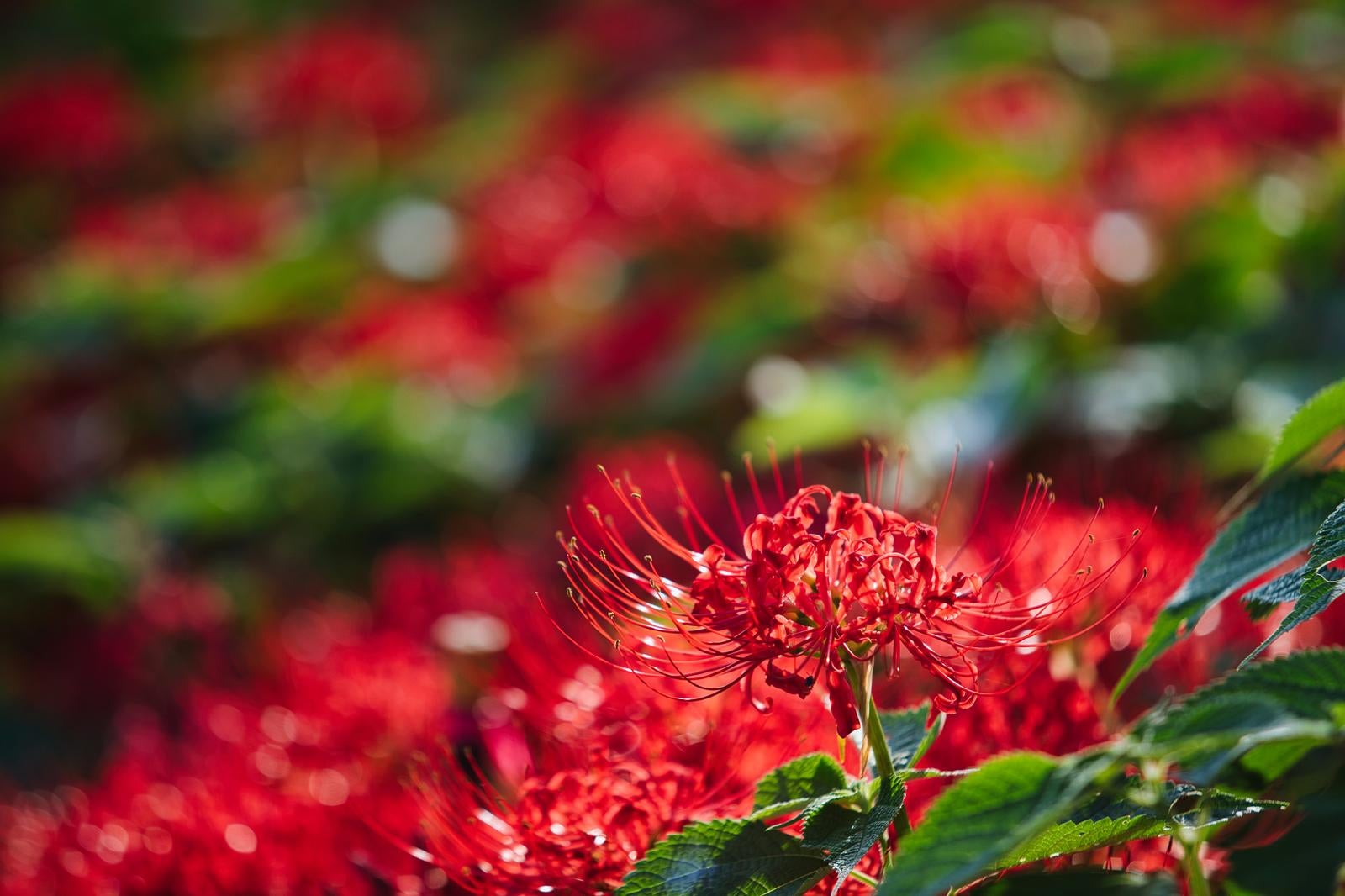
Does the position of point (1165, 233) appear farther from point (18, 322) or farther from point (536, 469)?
point (18, 322)

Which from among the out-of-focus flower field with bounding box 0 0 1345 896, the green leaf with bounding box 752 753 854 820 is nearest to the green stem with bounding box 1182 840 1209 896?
the out-of-focus flower field with bounding box 0 0 1345 896

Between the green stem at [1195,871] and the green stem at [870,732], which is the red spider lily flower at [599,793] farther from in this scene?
the green stem at [1195,871]

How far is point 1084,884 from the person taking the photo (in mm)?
398

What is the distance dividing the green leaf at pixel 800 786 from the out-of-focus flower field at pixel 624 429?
1 centimetres

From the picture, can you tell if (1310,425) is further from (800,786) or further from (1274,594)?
(800,786)

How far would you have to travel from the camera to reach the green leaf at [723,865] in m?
Result: 0.45

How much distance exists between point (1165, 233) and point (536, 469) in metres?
0.82

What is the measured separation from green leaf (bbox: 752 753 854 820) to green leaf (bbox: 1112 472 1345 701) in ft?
0.38

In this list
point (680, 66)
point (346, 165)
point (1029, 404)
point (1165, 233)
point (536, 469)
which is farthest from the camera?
point (680, 66)

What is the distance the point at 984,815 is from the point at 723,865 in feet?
0.39

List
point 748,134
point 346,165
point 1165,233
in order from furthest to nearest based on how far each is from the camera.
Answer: point 346,165
point 748,134
point 1165,233

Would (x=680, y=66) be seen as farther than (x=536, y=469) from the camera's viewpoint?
Yes

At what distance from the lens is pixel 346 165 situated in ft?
8.59

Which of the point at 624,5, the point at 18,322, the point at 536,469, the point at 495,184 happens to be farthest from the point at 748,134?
the point at 624,5
